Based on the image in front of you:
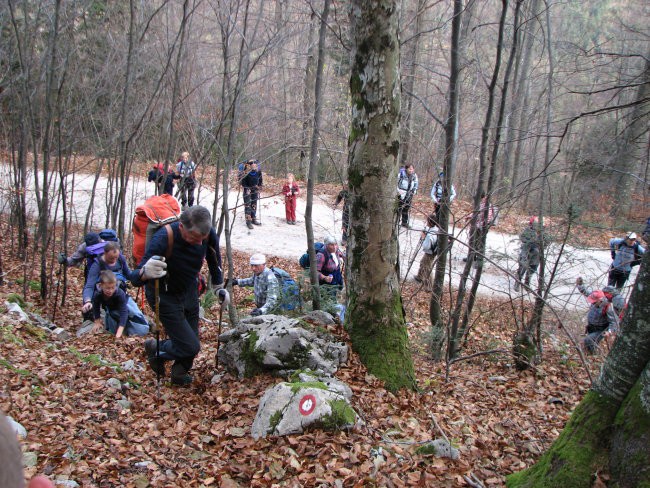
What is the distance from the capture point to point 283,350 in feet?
16.6

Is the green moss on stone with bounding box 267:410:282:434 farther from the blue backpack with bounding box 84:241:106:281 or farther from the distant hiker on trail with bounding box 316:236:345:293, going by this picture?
the blue backpack with bounding box 84:241:106:281

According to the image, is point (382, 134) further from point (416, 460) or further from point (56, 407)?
point (56, 407)

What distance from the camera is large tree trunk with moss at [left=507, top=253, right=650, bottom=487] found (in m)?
2.57

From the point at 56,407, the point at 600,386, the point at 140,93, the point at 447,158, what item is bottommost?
the point at 56,407

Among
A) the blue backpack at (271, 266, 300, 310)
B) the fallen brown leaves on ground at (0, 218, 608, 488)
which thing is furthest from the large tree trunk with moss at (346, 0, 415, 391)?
the blue backpack at (271, 266, 300, 310)

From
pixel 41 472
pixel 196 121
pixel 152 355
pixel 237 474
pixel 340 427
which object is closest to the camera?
pixel 41 472

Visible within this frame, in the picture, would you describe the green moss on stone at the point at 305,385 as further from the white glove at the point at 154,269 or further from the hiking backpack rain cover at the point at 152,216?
the hiking backpack rain cover at the point at 152,216

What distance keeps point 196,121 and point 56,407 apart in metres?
6.19

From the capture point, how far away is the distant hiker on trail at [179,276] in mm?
4695

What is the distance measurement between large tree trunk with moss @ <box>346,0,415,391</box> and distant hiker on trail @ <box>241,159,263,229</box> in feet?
10.8

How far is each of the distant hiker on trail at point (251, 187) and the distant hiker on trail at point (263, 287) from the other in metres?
1.12

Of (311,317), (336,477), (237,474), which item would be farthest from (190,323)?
(336,477)

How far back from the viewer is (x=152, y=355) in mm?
A: 5414

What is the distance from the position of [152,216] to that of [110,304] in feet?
9.48
